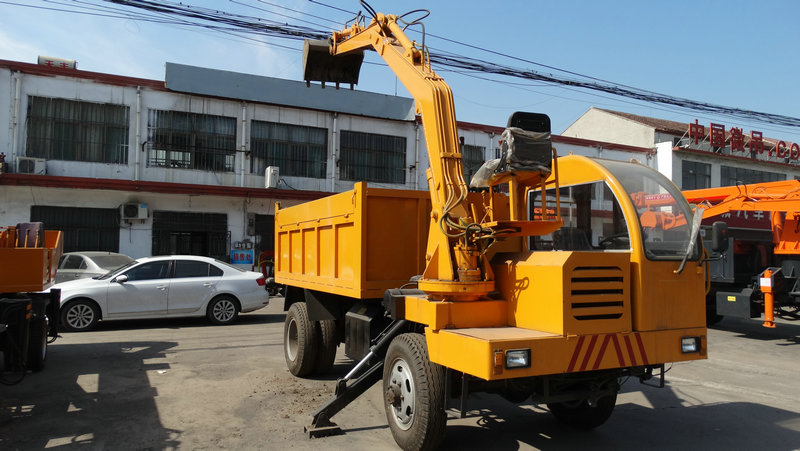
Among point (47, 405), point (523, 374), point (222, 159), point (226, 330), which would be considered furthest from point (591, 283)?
point (222, 159)

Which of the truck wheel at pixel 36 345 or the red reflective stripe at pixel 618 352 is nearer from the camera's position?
the red reflective stripe at pixel 618 352

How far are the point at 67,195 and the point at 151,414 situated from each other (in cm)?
1532

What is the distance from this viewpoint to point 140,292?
11719mm

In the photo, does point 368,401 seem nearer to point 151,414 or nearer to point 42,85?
point 151,414

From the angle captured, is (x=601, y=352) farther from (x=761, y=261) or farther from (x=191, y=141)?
(x=191, y=141)

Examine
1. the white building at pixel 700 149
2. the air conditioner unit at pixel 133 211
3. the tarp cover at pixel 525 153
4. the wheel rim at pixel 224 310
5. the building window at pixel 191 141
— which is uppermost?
the white building at pixel 700 149

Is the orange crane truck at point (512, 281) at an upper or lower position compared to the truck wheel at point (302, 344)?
upper

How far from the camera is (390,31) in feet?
21.5

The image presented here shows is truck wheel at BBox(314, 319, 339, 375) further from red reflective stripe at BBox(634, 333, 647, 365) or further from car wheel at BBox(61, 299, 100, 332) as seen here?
car wheel at BBox(61, 299, 100, 332)

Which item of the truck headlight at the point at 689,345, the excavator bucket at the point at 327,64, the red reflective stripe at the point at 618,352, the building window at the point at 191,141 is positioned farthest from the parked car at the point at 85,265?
the truck headlight at the point at 689,345

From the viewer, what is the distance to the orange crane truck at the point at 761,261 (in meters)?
11.1

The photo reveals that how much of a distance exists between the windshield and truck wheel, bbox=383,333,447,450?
1.93 meters

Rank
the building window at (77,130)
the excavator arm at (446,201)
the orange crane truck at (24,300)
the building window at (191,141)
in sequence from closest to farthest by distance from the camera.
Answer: the excavator arm at (446,201) → the orange crane truck at (24,300) → the building window at (77,130) → the building window at (191,141)

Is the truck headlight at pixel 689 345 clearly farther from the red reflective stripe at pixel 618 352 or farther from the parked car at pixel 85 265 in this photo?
the parked car at pixel 85 265
